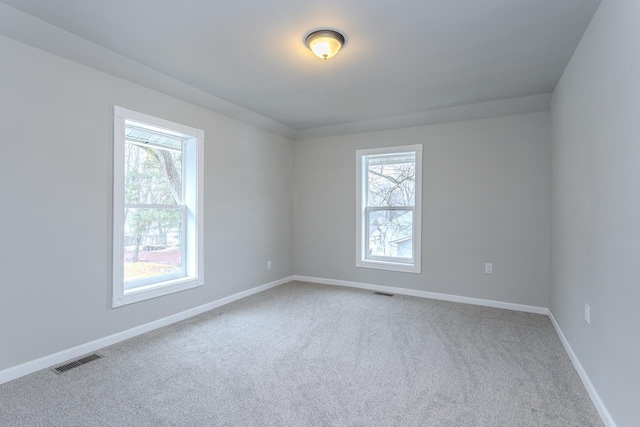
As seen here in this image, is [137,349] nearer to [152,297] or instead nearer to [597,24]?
[152,297]


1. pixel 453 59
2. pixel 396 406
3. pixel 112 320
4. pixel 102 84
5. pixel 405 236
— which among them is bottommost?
pixel 396 406

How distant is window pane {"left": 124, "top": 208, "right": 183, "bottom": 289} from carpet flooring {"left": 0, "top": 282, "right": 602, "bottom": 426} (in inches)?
23.7

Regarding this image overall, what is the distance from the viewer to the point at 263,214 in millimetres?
4688

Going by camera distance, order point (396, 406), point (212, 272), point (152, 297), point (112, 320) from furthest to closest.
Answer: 1. point (212, 272)
2. point (152, 297)
3. point (112, 320)
4. point (396, 406)

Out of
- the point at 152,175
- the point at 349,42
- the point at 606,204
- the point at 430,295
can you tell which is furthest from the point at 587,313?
the point at 152,175

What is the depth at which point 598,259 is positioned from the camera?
6.52 ft

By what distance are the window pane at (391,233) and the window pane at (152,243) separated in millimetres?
2671

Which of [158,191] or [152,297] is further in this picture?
[158,191]

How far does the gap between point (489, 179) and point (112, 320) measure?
428 cm

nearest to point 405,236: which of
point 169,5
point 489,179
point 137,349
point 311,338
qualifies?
point 489,179

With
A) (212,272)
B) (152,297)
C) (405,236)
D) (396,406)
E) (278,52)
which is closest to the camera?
(396,406)

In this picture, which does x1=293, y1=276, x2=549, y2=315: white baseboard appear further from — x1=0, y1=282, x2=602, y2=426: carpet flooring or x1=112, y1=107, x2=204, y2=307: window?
x1=112, y1=107, x2=204, y2=307: window

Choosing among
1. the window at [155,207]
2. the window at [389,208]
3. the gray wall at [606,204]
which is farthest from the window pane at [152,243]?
the gray wall at [606,204]

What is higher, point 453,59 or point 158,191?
point 453,59
